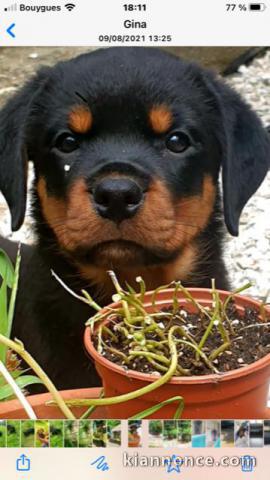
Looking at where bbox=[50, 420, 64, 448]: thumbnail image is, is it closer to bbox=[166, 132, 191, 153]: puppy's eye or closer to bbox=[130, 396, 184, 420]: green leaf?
bbox=[130, 396, 184, 420]: green leaf

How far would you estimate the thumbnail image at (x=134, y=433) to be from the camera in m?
1.08

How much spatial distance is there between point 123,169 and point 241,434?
493 mm

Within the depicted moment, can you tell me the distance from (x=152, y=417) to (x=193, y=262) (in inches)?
22.0

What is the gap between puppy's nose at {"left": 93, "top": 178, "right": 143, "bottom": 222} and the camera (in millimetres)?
1245

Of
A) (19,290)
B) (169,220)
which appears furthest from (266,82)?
(19,290)

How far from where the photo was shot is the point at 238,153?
57.8 inches

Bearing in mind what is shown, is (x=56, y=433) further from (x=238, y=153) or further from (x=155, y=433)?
(x=238, y=153)

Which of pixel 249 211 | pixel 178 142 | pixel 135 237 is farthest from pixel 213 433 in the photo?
pixel 249 211

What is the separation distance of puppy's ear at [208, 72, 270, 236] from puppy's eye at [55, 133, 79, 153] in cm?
29

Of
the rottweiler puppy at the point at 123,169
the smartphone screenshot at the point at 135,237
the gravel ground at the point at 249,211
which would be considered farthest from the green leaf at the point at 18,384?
the gravel ground at the point at 249,211

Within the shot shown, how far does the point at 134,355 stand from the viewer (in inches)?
38.7
